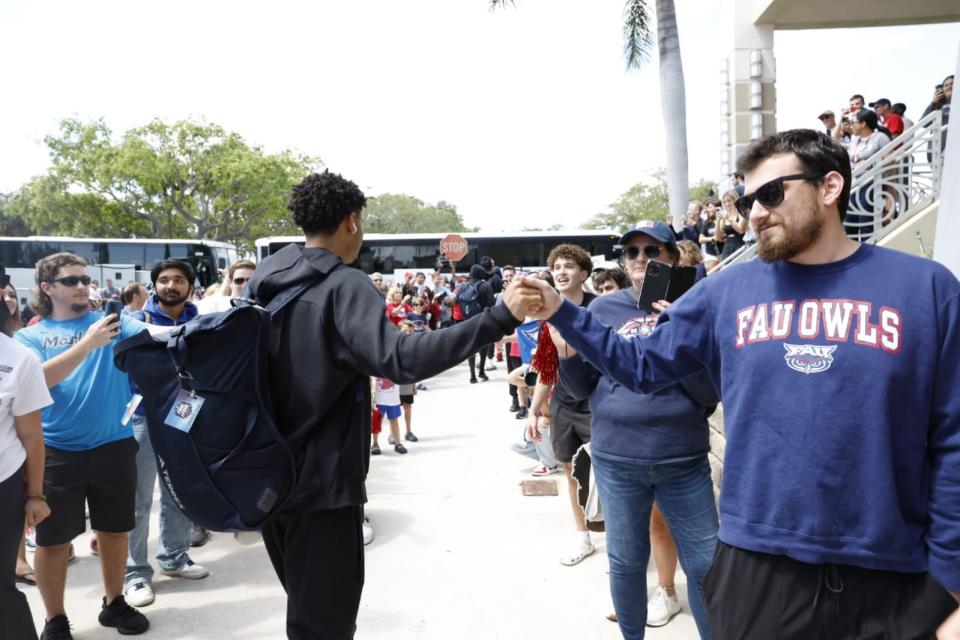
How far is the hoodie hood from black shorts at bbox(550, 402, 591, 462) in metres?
2.38

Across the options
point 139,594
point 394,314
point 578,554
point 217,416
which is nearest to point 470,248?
point 394,314

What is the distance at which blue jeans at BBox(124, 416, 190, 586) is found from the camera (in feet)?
13.9

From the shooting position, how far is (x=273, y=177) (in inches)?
1602

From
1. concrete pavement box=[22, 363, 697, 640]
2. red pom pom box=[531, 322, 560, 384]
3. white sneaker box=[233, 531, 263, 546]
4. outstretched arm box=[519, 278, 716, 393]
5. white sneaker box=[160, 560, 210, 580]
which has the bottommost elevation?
concrete pavement box=[22, 363, 697, 640]

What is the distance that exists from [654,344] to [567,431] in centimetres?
245

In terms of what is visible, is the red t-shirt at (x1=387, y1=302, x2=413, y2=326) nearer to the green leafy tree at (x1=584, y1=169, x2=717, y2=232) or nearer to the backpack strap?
the backpack strap

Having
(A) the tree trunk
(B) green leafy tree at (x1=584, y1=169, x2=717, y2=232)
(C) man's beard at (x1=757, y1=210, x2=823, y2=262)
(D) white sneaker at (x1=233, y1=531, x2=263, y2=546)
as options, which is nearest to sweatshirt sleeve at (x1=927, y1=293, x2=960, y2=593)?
(C) man's beard at (x1=757, y1=210, x2=823, y2=262)

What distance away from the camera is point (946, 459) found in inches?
61.6

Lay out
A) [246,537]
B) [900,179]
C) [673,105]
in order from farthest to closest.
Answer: [673,105] < [900,179] < [246,537]

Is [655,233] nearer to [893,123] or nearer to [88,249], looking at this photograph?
[893,123]

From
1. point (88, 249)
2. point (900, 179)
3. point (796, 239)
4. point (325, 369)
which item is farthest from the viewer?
point (88, 249)

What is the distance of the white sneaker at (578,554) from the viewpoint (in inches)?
178

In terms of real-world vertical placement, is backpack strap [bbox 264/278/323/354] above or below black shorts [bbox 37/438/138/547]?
above

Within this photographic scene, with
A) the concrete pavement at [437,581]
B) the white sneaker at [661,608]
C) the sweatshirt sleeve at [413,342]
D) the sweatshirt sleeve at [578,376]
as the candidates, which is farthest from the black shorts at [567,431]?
the sweatshirt sleeve at [413,342]
